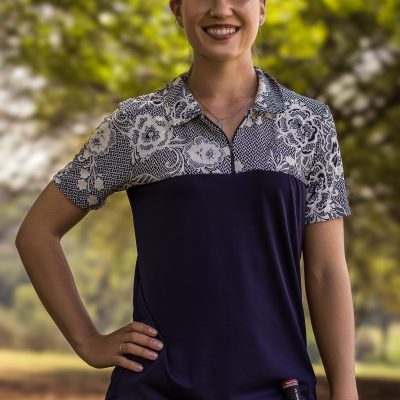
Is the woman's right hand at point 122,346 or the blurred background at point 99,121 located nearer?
the woman's right hand at point 122,346

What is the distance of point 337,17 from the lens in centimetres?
641

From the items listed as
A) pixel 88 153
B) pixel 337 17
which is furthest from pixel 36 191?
pixel 88 153

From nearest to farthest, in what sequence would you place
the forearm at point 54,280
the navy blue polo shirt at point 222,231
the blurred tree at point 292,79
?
the navy blue polo shirt at point 222,231 → the forearm at point 54,280 → the blurred tree at point 292,79

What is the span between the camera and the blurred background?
20.8 ft

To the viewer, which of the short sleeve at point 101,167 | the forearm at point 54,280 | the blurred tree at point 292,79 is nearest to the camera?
the short sleeve at point 101,167

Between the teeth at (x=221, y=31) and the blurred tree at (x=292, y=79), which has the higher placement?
the blurred tree at (x=292, y=79)

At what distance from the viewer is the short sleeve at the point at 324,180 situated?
1.75 m

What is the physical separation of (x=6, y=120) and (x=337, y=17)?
7.32ft

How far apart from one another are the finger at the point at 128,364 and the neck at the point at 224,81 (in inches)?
Result: 18.4

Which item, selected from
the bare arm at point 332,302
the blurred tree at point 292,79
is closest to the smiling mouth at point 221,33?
the bare arm at point 332,302

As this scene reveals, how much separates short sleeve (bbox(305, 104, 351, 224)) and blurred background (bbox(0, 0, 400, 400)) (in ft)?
14.7

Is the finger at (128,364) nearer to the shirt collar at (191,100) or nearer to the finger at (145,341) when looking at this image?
the finger at (145,341)

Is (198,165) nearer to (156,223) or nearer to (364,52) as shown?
(156,223)

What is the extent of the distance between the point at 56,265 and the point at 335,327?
0.52m
